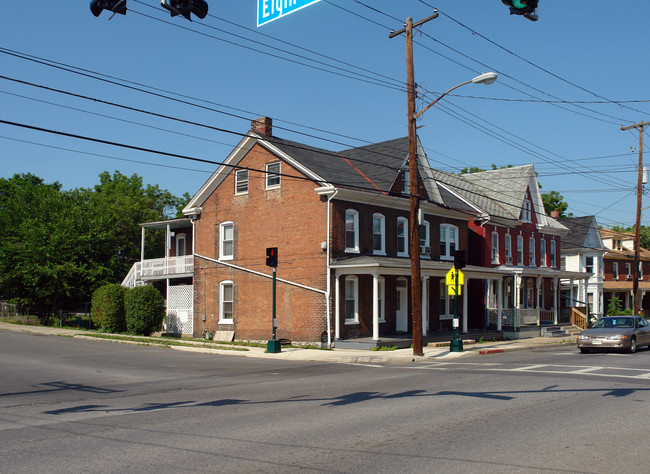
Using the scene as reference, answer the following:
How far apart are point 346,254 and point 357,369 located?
919 centimetres

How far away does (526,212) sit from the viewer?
41156 millimetres

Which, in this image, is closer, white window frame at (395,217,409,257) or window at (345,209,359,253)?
window at (345,209,359,253)

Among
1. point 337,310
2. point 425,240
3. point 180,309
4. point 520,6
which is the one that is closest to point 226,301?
point 180,309

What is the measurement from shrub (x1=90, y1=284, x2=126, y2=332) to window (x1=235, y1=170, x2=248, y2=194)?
9521 mm

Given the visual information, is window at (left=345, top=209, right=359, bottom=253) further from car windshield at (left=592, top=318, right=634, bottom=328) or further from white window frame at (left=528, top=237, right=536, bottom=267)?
white window frame at (left=528, top=237, right=536, bottom=267)

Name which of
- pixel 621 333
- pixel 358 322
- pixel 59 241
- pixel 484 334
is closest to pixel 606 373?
pixel 621 333

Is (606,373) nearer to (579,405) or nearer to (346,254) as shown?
(579,405)

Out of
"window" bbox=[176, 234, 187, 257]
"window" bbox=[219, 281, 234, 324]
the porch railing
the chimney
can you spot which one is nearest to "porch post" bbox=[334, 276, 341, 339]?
"window" bbox=[219, 281, 234, 324]

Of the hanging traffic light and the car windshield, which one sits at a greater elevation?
the hanging traffic light

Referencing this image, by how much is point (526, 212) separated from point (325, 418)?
34.4 meters

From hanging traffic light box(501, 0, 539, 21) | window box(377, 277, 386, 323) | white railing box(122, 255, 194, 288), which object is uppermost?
hanging traffic light box(501, 0, 539, 21)

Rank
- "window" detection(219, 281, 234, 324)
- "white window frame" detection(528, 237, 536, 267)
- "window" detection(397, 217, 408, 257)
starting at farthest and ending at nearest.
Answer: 1. "white window frame" detection(528, 237, 536, 267)
2. "window" detection(219, 281, 234, 324)
3. "window" detection(397, 217, 408, 257)

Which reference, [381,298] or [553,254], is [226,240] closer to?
[381,298]

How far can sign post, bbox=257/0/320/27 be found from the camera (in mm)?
8352
